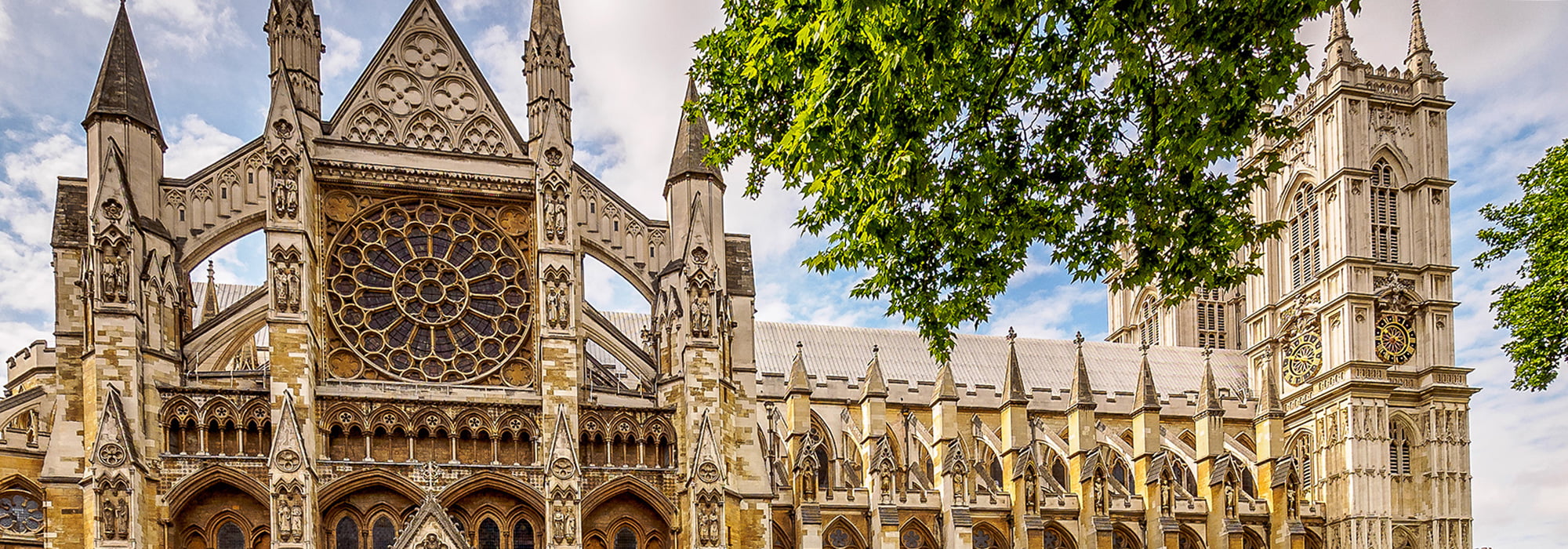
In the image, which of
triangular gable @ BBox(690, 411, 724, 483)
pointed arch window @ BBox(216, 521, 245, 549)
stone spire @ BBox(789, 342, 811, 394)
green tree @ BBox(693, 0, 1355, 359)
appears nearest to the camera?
green tree @ BBox(693, 0, 1355, 359)

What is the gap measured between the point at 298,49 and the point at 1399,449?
3581 cm

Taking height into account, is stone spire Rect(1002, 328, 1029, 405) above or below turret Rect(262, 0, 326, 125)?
below

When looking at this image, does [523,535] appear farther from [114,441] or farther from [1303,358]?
[1303,358]

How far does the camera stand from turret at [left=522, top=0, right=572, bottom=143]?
1089 inches

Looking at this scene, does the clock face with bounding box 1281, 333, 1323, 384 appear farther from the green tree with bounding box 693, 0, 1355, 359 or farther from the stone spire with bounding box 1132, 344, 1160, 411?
the green tree with bounding box 693, 0, 1355, 359

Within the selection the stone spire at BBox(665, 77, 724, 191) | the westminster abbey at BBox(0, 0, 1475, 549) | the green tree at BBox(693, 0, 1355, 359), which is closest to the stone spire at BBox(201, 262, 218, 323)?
the westminster abbey at BBox(0, 0, 1475, 549)

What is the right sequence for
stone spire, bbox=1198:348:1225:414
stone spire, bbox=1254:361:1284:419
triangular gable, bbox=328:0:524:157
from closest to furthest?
triangular gable, bbox=328:0:524:157 → stone spire, bbox=1198:348:1225:414 → stone spire, bbox=1254:361:1284:419

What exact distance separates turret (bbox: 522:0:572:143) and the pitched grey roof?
14.9 m

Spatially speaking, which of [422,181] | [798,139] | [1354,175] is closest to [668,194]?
[422,181]

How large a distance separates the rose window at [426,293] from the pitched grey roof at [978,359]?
1463cm

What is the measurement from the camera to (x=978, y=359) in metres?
47.2

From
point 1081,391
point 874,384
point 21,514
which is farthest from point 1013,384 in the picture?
point 21,514

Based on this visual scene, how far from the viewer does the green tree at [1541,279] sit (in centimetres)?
1919

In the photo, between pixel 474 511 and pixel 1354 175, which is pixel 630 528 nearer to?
pixel 474 511
